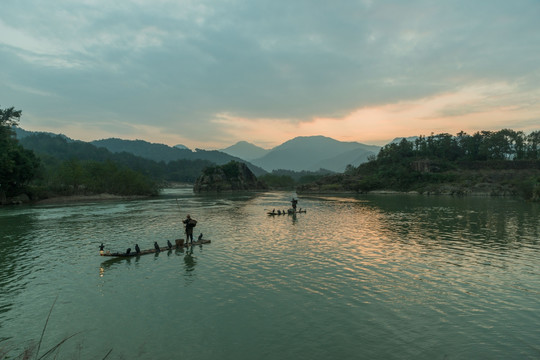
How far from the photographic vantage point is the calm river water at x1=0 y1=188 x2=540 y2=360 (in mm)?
12938

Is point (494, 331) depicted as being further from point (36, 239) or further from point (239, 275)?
point (36, 239)

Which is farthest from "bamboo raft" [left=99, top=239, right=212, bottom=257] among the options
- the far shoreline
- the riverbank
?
the far shoreline

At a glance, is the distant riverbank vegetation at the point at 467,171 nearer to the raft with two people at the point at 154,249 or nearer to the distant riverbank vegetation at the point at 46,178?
the distant riverbank vegetation at the point at 46,178

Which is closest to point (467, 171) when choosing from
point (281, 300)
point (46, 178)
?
point (281, 300)

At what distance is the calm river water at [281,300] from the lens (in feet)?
42.4

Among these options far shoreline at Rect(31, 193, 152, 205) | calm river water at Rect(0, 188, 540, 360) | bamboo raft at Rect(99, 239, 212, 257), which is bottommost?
calm river water at Rect(0, 188, 540, 360)

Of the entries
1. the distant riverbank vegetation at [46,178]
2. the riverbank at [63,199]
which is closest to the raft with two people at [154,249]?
the distant riverbank vegetation at [46,178]

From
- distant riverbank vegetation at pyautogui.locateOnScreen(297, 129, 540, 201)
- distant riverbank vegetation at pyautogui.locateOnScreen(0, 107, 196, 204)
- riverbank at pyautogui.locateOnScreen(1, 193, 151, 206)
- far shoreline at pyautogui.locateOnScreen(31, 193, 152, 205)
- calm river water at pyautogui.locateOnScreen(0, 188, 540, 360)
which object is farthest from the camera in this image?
distant riverbank vegetation at pyautogui.locateOnScreen(297, 129, 540, 201)

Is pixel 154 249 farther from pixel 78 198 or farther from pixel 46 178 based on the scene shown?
pixel 46 178

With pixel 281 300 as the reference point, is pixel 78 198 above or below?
above

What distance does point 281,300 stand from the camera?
17.8 metres

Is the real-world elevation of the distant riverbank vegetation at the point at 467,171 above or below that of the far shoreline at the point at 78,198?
above

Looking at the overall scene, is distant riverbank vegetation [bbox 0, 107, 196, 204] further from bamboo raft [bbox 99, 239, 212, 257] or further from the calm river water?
bamboo raft [bbox 99, 239, 212, 257]

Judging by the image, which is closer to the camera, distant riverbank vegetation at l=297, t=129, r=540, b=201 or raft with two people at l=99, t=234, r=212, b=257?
raft with two people at l=99, t=234, r=212, b=257
